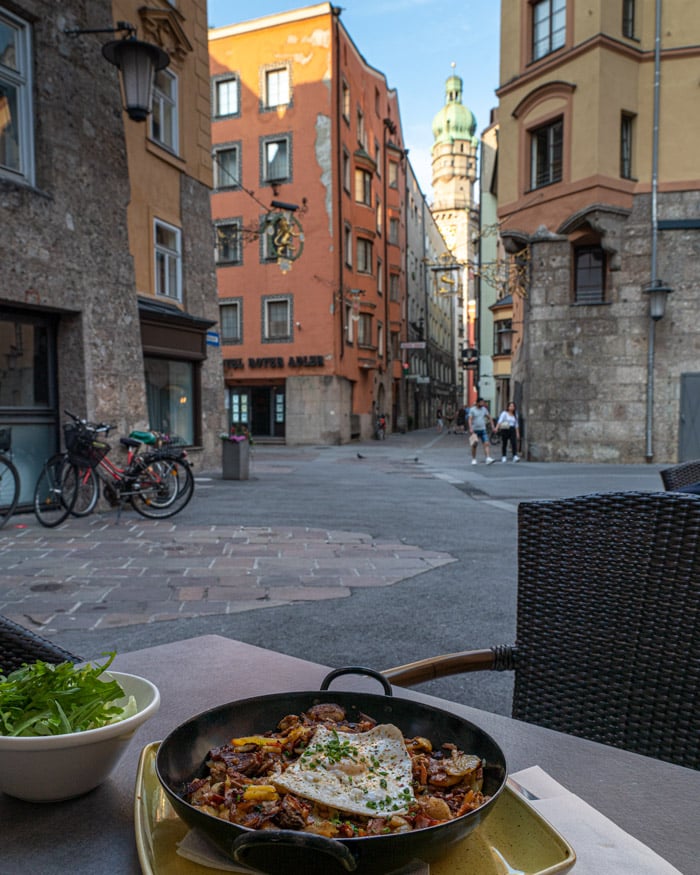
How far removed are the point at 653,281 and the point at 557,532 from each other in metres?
16.7

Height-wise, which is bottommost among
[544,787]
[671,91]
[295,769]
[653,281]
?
[544,787]

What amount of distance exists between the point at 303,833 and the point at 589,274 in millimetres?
18281

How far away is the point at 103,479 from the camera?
8680 mm

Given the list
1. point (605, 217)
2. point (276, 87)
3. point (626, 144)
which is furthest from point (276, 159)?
point (605, 217)

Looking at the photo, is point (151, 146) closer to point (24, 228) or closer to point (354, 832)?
point (24, 228)

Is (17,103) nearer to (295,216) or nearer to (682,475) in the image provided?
(682,475)

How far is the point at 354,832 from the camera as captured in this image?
735mm

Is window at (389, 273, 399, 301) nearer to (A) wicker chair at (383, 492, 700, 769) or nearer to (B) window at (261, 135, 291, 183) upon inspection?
(B) window at (261, 135, 291, 183)

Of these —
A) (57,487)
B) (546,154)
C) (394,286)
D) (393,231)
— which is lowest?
(57,487)

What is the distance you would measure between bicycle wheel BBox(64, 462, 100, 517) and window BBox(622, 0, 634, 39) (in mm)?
15592

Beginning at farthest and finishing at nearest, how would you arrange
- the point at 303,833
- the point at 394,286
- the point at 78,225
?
1. the point at 394,286
2. the point at 78,225
3. the point at 303,833

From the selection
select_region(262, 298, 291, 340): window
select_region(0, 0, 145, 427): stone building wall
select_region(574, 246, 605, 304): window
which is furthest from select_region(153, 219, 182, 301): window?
select_region(262, 298, 291, 340): window

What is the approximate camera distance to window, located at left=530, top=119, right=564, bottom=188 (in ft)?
55.5

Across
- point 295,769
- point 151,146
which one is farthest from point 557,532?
point 151,146
